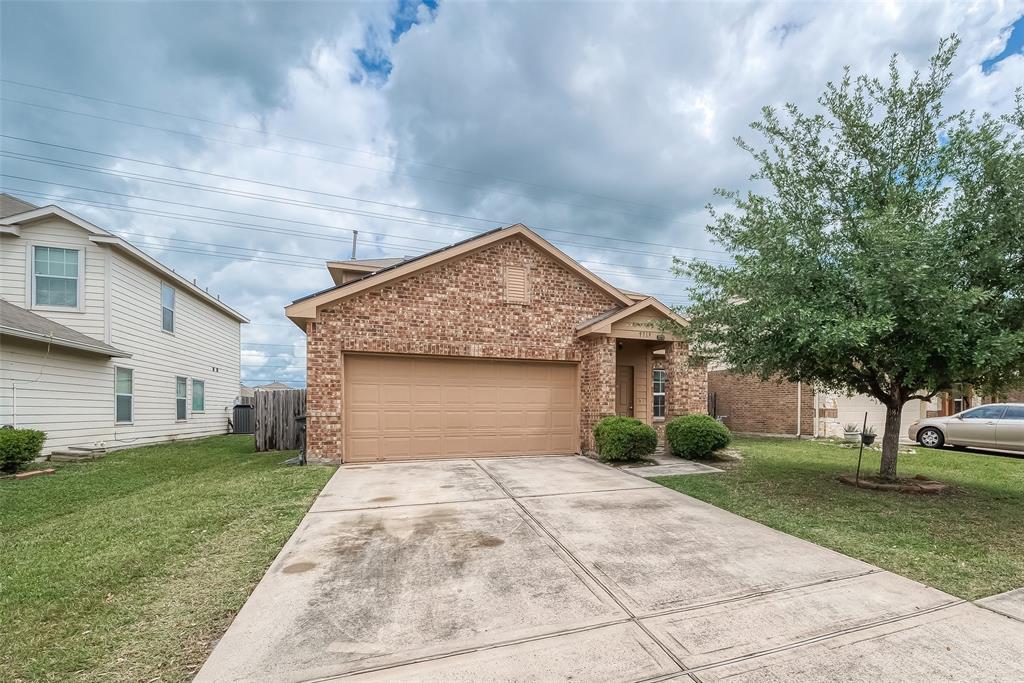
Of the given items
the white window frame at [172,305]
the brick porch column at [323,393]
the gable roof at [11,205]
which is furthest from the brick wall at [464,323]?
the gable roof at [11,205]

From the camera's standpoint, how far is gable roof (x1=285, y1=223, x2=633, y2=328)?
9562 mm

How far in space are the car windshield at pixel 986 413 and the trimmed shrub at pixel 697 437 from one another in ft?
26.2

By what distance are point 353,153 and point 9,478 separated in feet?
50.4

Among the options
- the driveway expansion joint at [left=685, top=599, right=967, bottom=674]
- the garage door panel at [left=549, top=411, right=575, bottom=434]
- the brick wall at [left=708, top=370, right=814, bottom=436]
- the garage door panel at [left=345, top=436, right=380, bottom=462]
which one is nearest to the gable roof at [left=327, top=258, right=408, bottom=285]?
the garage door panel at [left=345, top=436, right=380, bottom=462]

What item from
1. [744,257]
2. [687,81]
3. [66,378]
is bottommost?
[66,378]

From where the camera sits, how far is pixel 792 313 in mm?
6195

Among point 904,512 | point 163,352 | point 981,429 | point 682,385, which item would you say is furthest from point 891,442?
point 163,352

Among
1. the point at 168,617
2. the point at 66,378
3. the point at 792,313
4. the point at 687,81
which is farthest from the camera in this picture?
the point at 687,81

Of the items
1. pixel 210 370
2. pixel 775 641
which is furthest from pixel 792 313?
pixel 210 370

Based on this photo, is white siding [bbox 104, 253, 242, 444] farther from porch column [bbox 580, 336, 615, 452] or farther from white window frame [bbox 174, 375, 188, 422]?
porch column [bbox 580, 336, 615, 452]

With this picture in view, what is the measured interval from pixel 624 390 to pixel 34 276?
1568 cm

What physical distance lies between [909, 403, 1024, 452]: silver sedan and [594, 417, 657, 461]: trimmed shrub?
9659 millimetres

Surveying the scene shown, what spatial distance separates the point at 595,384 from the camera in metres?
10.9

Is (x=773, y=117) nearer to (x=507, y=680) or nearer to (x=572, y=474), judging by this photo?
(x=572, y=474)
